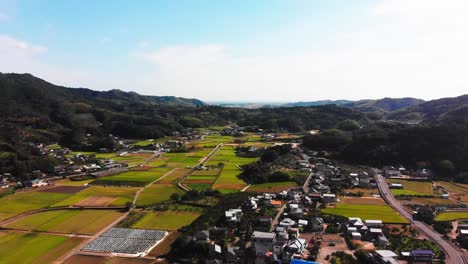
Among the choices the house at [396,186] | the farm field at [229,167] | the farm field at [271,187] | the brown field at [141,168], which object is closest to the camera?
the farm field at [271,187]

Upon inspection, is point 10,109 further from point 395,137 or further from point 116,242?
point 395,137

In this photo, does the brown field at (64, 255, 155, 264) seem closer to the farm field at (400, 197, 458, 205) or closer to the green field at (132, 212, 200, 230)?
the green field at (132, 212, 200, 230)

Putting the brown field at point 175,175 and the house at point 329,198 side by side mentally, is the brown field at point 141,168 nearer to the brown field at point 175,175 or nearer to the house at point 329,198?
the brown field at point 175,175

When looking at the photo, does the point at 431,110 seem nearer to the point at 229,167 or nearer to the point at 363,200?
the point at 229,167

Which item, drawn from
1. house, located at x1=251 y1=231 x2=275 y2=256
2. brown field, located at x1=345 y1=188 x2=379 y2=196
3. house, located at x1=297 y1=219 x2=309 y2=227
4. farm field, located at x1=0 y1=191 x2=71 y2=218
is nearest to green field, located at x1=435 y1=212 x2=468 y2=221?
brown field, located at x1=345 y1=188 x2=379 y2=196

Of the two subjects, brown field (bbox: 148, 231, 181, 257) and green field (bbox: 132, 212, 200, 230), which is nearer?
brown field (bbox: 148, 231, 181, 257)

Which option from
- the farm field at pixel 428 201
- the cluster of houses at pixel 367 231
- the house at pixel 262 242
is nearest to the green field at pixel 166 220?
the house at pixel 262 242
